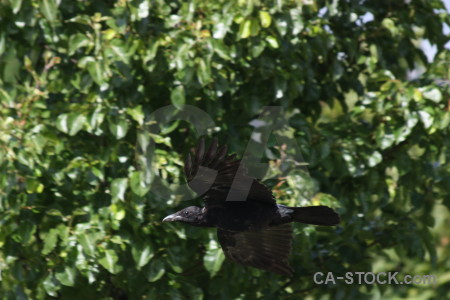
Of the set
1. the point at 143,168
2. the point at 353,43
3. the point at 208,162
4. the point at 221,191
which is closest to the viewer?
the point at 208,162

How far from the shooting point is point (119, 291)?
498cm

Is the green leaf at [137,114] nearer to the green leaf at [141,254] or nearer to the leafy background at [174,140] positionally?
the leafy background at [174,140]

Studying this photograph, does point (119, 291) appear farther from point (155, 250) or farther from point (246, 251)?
point (246, 251)

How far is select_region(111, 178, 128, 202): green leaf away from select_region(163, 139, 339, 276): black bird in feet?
0.98

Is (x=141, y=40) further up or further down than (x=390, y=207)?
further up

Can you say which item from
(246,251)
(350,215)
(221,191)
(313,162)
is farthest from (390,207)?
(221,191)

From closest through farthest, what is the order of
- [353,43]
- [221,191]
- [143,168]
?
[221,191]
[143,168]
[353,43]

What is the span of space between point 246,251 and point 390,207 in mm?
1287

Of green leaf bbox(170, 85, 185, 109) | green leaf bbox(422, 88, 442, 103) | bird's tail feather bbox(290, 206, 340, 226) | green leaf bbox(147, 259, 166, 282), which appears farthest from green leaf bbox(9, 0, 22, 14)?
green leaf bbox(422, 88, 442, 103)

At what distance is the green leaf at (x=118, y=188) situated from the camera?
4.44 meters

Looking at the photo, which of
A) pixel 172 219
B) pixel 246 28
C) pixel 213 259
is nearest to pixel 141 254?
pixel 172 219

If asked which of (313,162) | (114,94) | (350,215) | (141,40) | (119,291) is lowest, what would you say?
(119,291)

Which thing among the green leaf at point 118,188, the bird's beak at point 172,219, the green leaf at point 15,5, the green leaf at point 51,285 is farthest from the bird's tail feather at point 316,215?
the green leaf at point 15,5

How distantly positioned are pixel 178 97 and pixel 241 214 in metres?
0.75
